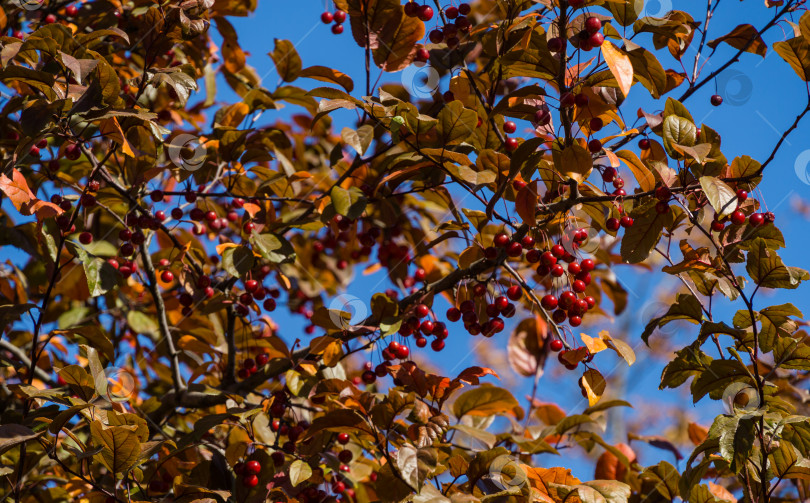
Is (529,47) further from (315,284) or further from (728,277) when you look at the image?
(315,284)

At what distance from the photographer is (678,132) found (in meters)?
1.69

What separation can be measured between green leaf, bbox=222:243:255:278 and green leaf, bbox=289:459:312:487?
62 cm

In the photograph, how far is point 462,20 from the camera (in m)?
2.13

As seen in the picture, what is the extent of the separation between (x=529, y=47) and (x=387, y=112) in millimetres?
412

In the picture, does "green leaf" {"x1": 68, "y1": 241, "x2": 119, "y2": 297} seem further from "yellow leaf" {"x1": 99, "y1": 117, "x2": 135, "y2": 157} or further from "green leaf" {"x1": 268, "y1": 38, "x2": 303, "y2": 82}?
"green leaf" {"x1": 268, "y1": 38, "x2": 303, "y2": 82}

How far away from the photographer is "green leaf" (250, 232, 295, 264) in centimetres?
217

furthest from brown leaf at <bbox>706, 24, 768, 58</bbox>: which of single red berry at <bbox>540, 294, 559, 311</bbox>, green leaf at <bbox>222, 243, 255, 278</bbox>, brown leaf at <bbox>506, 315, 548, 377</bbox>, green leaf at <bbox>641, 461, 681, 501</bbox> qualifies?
green leaf at <bbox>222, 243, 255, 278</bbox>

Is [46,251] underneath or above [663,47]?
underneath

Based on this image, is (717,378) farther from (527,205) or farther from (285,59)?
(285,59)

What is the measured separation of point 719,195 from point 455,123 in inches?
26.5

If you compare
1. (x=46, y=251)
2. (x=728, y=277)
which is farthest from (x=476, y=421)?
(x=46, y=251)

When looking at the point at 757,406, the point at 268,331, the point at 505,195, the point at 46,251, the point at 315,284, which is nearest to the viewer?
the point at 757,406

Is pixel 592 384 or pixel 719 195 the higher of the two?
pixel 719 195

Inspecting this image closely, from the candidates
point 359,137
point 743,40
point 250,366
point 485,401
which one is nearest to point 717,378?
point 485,401
